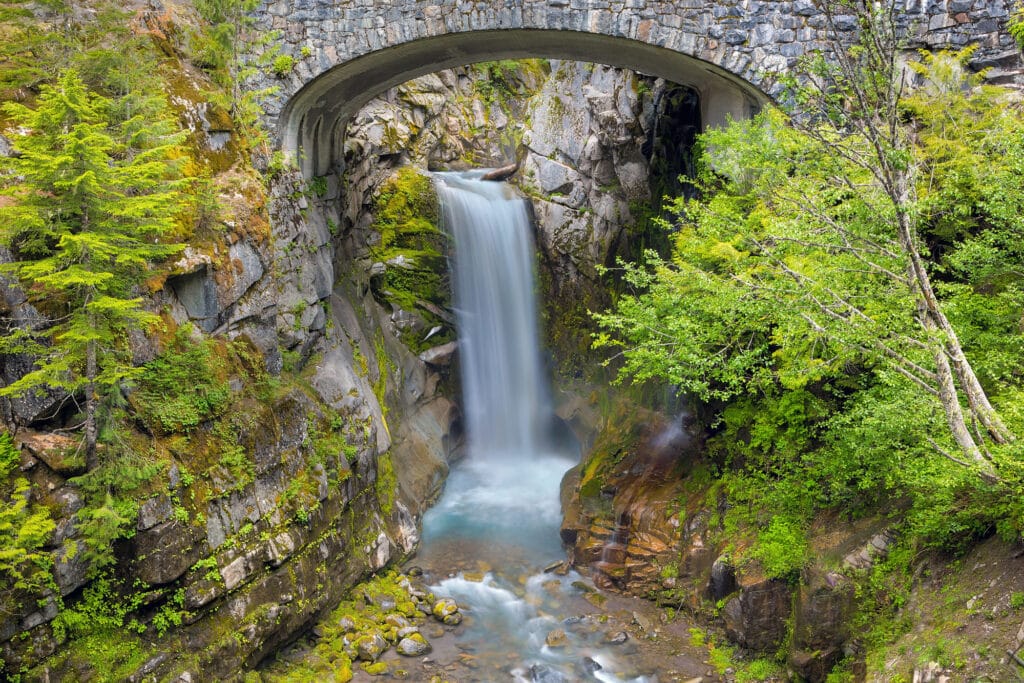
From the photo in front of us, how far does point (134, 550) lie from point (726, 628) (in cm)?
712

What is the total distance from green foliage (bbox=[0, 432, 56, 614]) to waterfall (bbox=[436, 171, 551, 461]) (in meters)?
10.5

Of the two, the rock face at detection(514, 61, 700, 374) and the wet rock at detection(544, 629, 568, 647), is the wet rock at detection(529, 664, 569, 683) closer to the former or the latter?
the wet rock at detection(544, 629, 568, 647)

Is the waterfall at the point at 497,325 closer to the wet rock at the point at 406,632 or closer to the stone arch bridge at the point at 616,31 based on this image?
the stone arch bridge at the point at 616,31

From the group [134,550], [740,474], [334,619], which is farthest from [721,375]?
[134,550]

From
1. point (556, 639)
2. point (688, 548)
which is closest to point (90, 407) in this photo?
point (556, 639)

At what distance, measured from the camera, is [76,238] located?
6.17 m

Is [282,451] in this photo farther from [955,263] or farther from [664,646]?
[955,263]

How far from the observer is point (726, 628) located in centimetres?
903

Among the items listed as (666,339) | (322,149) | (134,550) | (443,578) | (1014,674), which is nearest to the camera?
A: (1014,674)

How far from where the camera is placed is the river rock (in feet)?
29.3

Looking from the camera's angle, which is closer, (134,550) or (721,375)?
(134,550)

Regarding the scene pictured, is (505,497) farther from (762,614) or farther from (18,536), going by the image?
(18,536)

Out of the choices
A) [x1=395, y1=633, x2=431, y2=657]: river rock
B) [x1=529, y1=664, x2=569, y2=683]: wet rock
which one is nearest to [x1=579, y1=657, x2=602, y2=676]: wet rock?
[x1=529, y1=664, x2=569, y2=683]: wet rock

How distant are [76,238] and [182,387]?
241 centimetres
